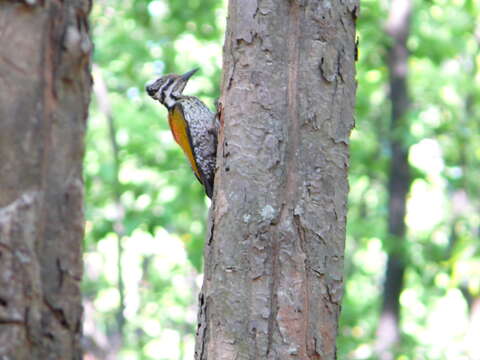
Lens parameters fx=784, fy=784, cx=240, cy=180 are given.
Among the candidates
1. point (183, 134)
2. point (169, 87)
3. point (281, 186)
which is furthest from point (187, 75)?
point (281, 186)

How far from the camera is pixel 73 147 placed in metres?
1.81

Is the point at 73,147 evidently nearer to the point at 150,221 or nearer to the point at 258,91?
the point at 258,91

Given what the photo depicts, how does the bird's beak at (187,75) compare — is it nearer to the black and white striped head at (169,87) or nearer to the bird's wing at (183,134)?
the black and white striped head at (169,87)

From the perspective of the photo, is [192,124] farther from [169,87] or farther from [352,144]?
[352,144]

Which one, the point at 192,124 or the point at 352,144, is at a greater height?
the point at 352,144

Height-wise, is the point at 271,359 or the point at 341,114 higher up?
the point at 341,114

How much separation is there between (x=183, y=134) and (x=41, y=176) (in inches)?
133

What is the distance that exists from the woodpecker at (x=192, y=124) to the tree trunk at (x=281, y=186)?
1128mm

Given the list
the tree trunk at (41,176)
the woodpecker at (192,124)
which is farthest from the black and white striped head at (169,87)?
the tree trunk at (41,176)

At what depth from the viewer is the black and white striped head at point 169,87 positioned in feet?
17.0

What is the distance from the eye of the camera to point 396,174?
9.00 metres

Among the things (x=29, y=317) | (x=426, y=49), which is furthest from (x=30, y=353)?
(x=426, y=49)

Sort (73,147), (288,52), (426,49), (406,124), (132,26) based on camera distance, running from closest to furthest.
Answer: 1. (73,147)
2. (288,52)
3. (406,124)
4. (426,49)
5. (132,26)

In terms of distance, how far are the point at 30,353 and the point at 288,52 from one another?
186 centimetres
